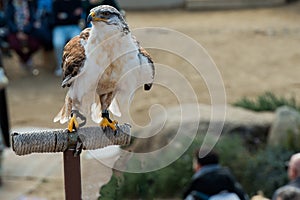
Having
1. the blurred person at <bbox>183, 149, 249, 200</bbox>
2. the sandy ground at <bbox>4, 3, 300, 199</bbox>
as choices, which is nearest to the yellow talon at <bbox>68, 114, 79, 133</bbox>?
the blurred person at <bbox>183, 149, 249, 200</bbox>

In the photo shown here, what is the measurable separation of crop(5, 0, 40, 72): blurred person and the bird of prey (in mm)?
8098

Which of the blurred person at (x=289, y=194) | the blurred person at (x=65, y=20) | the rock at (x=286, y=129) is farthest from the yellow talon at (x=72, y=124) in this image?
the blurred person at (x=65, y=20)

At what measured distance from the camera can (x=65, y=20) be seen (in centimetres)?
1039

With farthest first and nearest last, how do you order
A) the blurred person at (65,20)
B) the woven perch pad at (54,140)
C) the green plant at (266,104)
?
1. the blurred person at (65,20)
2. the green plant at (266,104)
3. the woven perch pad at (54,140)

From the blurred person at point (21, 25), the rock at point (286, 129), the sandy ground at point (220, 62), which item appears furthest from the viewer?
the blurred person at point (21, 25)

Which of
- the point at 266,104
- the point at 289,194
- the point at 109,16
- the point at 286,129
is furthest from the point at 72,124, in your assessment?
the point at 266,104

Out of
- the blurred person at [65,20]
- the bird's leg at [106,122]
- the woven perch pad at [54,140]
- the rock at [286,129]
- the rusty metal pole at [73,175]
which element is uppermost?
the woven perch pad at [54,140]

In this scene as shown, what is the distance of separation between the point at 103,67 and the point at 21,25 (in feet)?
27.4

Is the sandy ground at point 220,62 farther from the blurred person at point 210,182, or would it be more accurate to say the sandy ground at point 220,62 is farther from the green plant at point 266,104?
the blurred person at point 210,182

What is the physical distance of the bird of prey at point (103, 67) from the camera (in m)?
2.58

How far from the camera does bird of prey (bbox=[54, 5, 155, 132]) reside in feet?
8.48

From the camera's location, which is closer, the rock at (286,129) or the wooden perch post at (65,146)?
the wooden perch post at (65,146)

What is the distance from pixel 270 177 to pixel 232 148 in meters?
0.41

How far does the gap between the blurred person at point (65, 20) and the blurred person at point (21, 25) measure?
490mm
